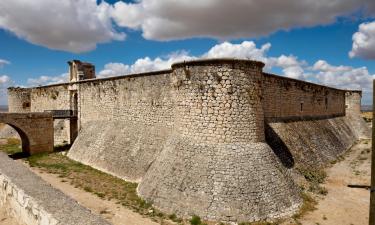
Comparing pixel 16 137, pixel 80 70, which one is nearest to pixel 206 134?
pixel 80 70

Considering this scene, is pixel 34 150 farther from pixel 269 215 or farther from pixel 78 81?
pixel 269 215

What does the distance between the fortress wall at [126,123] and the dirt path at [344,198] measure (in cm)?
767

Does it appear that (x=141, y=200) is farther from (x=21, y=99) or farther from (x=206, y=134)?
(x=21, y=99)

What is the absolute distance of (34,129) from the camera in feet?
71.1

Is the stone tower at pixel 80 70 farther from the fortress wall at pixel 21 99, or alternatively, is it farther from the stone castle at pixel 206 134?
the fortress wall at pixel 21 99

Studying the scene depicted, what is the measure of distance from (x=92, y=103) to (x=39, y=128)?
443cm

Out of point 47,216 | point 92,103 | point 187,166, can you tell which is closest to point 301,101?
point 187,166

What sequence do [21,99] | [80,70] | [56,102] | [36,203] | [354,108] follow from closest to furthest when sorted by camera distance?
[36,203] < [80,70] < [56,102] < [21,99] < [354,108]

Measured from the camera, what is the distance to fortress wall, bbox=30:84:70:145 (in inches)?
984

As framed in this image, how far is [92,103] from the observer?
21.7 metres

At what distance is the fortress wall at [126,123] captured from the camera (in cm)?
1527

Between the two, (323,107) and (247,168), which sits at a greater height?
(323,107)

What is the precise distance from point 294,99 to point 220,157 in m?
10.7

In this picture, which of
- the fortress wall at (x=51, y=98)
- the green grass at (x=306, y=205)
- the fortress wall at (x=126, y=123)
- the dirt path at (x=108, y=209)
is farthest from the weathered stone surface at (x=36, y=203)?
the fortress wall at (x=51, y=98)
